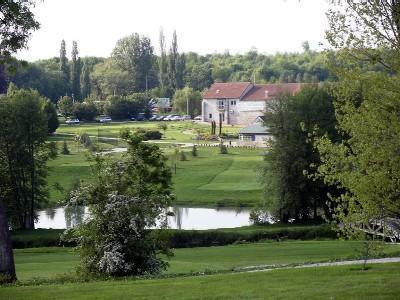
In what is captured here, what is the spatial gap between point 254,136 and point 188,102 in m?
46.6

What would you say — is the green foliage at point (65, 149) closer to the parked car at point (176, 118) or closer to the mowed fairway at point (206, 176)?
the mowed fairway at point (206, 176)

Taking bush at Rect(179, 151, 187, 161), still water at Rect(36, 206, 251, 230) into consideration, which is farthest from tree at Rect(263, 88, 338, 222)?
bush at Rect(179, 151, 187, 161)

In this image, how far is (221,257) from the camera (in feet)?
93.0

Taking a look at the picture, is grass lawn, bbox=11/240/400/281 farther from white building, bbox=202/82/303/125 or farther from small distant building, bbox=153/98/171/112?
small distant building, bbox=153/98/171/112

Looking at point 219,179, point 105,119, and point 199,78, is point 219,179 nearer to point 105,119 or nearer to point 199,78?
point 105,119

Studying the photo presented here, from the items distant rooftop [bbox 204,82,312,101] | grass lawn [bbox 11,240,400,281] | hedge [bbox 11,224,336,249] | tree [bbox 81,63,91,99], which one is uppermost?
tree [bbox 81,63,91,99]

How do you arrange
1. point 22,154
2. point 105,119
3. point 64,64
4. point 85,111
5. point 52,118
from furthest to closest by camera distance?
point 64,64, point 105,119, point 85,111, point 52,118, point 22,154

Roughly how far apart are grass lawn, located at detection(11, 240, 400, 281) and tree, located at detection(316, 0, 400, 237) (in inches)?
403

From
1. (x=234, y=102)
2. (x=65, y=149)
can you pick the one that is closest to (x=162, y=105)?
(x=234, y=102)

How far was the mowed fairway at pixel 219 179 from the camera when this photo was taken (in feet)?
189

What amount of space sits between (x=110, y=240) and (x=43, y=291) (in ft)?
18.2

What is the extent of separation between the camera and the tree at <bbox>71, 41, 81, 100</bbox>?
139 metres

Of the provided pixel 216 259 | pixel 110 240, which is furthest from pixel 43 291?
pixel 216 259

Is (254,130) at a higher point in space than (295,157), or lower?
higher
